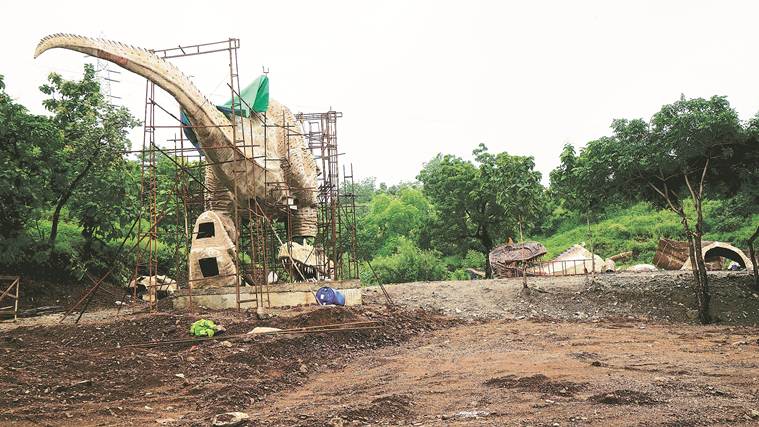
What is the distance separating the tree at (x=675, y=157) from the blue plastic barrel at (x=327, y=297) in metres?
6.92

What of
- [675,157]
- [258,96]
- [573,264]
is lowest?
[573,264]

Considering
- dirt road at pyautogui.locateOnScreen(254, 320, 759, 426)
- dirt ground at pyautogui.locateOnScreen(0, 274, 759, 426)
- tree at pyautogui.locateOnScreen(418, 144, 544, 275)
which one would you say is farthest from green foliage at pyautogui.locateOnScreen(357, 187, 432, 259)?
dirt road at pyautogui.locateOnScreen(254, 320, 759, 426)

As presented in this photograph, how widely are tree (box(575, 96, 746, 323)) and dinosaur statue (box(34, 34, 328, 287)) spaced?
7.42 m

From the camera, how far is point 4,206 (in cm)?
1702

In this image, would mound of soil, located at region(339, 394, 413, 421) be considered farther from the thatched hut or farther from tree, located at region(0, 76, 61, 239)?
the thatched hut

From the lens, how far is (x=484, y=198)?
28.0m

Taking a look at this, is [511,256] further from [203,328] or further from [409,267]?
[203,328]

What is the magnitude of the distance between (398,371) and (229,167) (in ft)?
26.4

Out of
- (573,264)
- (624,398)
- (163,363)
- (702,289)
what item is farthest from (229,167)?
(573,264)

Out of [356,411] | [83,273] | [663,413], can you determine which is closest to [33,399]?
[356,411]

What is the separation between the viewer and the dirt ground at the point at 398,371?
5.95 meters

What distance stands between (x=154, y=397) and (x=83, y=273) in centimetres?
1408

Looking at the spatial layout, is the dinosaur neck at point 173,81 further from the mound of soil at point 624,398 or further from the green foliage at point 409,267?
the green foliage at point 409,267

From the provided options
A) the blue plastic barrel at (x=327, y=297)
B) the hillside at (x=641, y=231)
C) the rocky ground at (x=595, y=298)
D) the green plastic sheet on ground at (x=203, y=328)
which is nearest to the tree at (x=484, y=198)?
the hillside at (x=641, y=231)
